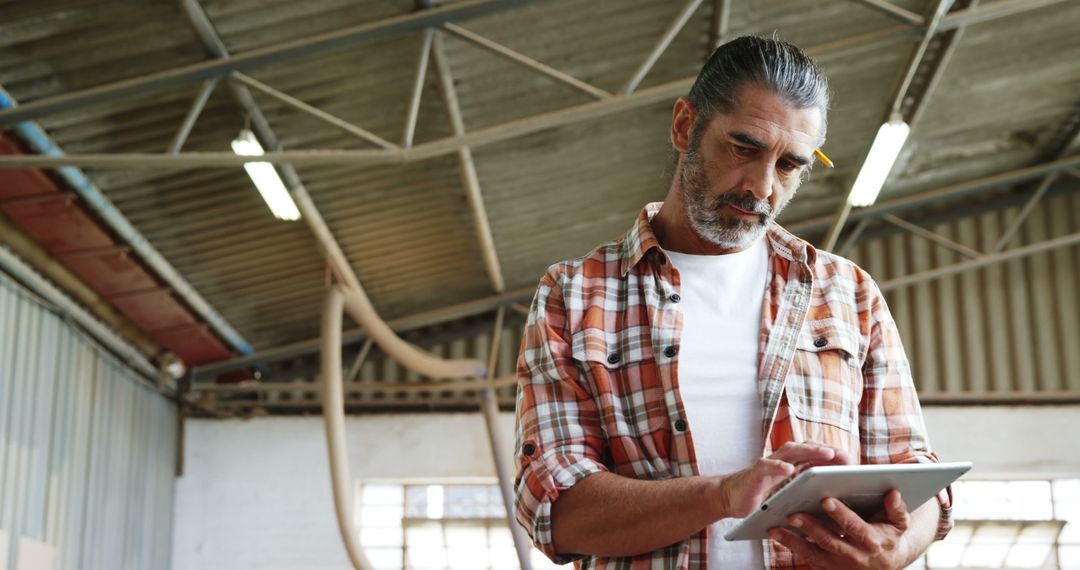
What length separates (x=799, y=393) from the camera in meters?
2.36

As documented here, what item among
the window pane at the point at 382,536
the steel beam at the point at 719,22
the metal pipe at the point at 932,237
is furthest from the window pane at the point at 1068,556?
the steel beam at the point at 719,22

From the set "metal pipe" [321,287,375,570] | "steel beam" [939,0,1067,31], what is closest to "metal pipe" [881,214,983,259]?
"steel beam" [939,0,1067,31]

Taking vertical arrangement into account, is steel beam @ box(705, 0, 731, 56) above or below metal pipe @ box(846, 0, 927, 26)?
above

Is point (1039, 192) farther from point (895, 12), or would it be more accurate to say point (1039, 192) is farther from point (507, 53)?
point (507, 53)

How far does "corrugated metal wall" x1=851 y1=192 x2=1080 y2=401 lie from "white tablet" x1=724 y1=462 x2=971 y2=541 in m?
13.2

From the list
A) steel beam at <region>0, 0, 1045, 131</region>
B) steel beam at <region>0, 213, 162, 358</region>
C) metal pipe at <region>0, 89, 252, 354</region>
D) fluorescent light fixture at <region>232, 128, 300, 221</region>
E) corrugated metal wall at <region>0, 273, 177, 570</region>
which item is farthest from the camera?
corrugated metal wall at <region>0, 273, 177, 570</region>

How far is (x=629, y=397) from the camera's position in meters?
2.38

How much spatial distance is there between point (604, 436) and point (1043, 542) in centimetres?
1360

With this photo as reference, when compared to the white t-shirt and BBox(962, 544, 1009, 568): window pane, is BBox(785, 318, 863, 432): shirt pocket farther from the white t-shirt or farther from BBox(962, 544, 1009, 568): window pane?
BBox(962, 544, 1009, 568): window pane

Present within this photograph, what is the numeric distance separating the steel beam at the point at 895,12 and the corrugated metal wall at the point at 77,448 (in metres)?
7.22

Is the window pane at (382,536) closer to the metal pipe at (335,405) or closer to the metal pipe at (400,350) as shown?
the metal pipe at (400,350)

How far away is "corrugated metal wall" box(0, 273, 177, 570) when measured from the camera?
35.0 ft

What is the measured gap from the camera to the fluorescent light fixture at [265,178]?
8.67 meters

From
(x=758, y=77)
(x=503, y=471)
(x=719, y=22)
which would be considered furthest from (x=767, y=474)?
(x=503, y=471)
